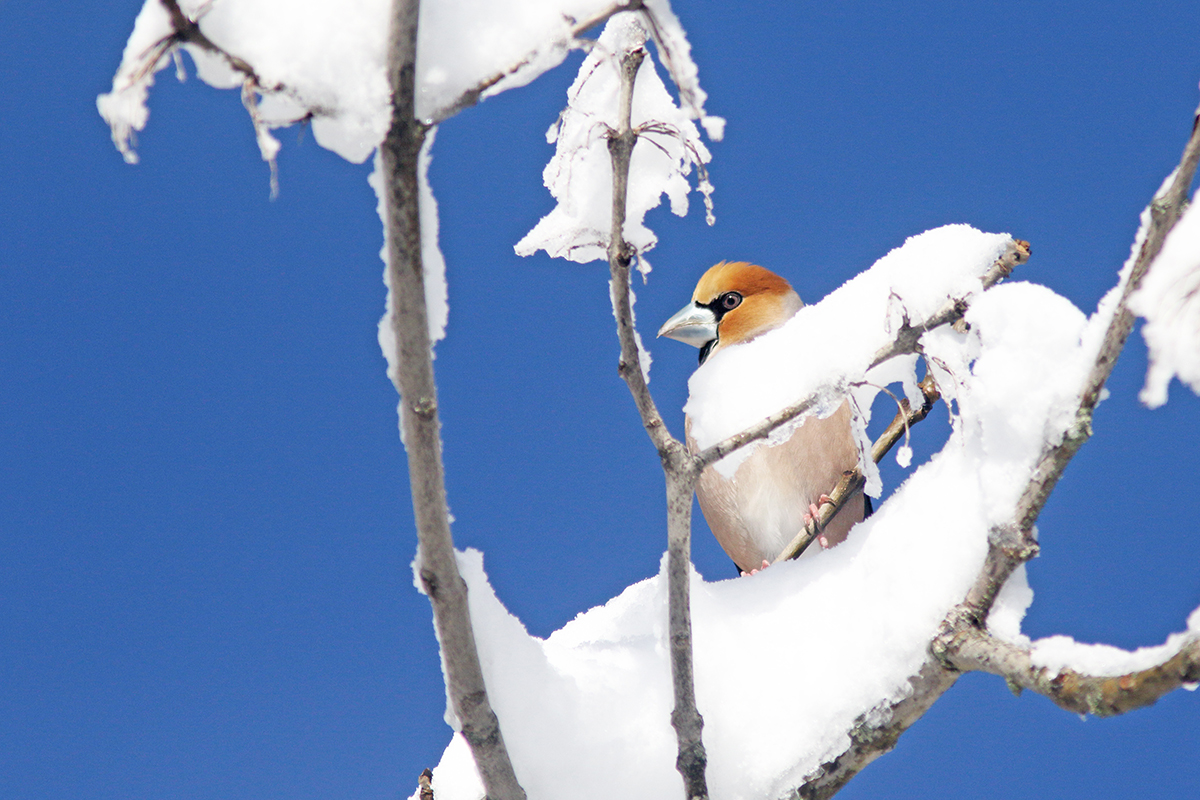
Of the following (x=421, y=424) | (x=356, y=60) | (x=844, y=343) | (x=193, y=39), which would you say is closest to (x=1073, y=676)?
(x=844, y=343)

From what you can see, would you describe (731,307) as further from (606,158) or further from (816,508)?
(606,158)

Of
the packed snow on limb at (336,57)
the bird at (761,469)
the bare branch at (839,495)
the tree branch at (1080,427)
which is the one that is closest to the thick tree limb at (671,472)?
the packed snow on limb at (336,57)

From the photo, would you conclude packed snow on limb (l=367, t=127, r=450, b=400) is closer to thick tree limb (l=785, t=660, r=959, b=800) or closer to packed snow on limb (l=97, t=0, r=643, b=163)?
packed snow on limb (l=97, t=0, r=643, b=163)

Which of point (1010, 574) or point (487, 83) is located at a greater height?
point (487, 83)

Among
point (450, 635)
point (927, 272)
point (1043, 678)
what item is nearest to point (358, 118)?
point (450, 635)

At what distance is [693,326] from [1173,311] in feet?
7.57

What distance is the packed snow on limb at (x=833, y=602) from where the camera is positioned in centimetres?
119

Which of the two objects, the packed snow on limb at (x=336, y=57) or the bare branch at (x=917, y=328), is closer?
the packed snow on limb at (x=336, y=57)

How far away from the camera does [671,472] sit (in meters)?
1.27

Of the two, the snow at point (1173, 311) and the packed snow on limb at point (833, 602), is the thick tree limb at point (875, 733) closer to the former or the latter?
the packed snow on limb at point (833, 602)

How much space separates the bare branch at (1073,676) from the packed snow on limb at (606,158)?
0.78 m

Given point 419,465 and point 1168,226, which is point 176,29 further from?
point 1168,226

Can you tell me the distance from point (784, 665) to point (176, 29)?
4.04 ft

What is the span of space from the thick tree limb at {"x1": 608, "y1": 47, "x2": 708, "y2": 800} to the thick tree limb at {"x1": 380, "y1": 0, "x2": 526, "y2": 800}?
0.28 m
